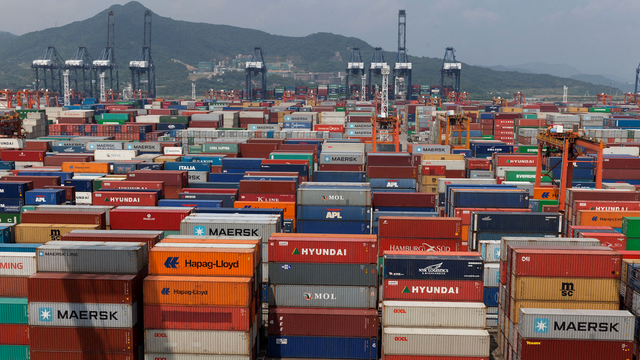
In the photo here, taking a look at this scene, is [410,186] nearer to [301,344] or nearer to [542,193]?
[542,193]

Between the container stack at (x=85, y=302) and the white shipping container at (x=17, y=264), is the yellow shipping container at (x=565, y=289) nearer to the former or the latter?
the container stack at (x=85, y=302)

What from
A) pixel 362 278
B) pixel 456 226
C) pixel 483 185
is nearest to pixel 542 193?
pixel 483 185

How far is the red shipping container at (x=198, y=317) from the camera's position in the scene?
2000cm

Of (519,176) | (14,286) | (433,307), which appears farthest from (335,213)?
(519,176)

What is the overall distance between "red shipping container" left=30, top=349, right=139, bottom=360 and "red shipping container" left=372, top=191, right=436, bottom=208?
59.4ft

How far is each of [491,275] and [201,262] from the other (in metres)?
13.4

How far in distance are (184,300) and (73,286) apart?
387 cm

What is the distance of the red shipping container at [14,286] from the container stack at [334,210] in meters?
14.5

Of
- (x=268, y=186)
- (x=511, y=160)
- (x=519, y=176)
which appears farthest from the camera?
(x=511, y=160)

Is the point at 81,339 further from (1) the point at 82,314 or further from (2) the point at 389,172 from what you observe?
(2) the point at 389,172

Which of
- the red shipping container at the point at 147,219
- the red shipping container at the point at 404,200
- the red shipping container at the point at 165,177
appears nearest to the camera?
the red shipping container at the point at 147,219

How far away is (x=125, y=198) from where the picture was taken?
108ft

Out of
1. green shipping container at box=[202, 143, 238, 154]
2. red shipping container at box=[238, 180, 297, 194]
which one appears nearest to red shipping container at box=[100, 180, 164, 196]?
red shipping container at box=[238, 180, 297, 194]

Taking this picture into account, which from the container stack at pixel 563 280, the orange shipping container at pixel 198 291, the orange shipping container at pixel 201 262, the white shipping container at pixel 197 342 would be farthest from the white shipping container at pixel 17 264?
the container stack at pixel 563 280
